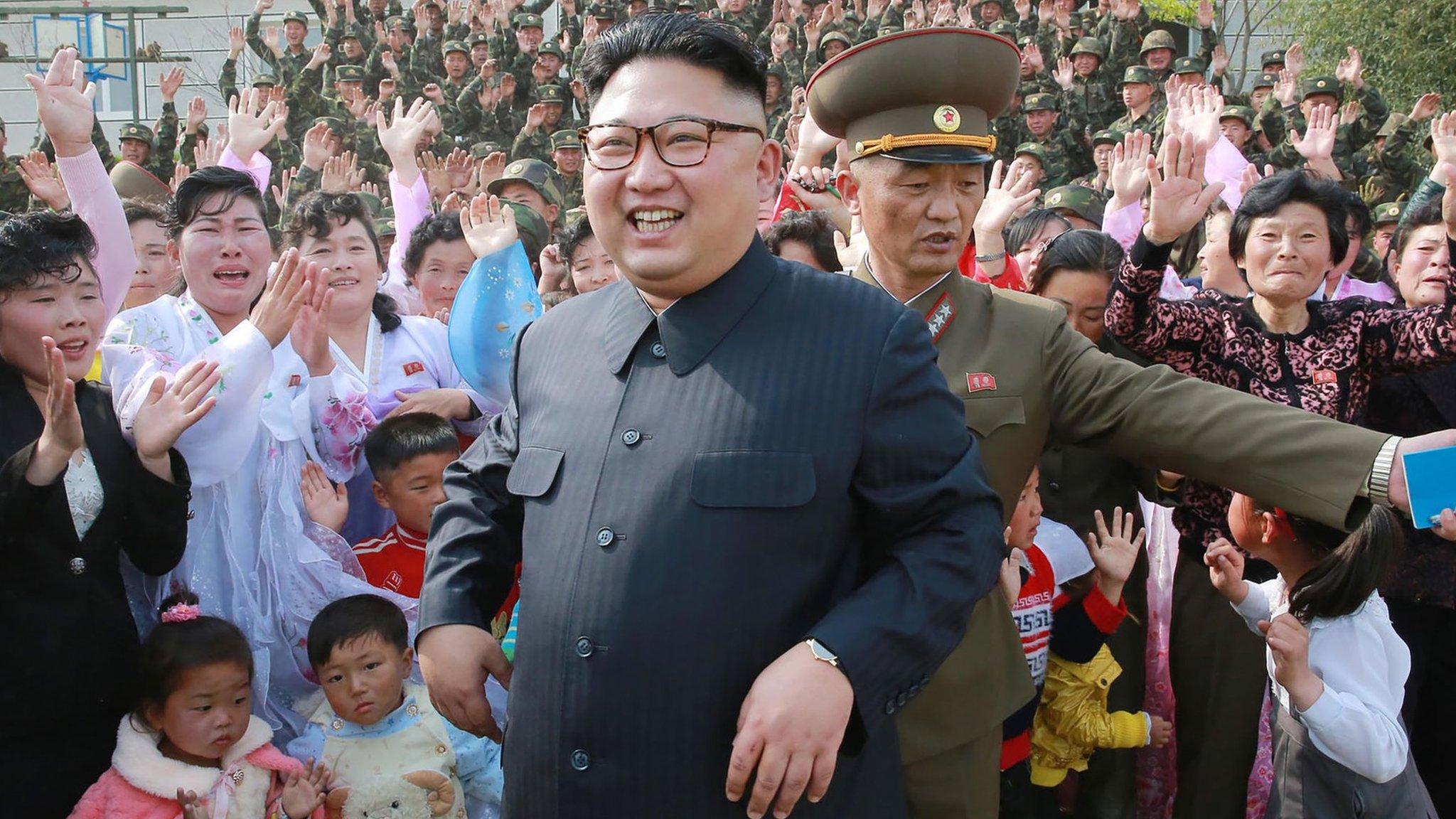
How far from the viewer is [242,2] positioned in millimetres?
20266

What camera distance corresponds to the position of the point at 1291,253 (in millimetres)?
2877

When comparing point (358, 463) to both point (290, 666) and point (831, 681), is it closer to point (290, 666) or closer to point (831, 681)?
point (290, 666)

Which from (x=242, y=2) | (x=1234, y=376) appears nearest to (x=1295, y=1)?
(x=1234, y=376)

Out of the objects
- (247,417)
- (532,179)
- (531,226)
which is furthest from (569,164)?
(247,417)

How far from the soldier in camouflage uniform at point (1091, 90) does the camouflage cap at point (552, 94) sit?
14.6 feet

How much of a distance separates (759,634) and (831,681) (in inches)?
5.1

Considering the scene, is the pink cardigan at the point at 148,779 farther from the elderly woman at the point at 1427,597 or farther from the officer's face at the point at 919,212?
the elderly woman at the point at 1427,597

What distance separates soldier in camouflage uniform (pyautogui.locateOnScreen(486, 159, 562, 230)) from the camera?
19.3 ft

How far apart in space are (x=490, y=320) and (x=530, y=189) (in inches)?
113

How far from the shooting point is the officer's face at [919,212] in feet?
7.39

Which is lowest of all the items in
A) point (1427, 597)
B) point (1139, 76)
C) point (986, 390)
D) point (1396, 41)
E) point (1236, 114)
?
point (1427, 597)

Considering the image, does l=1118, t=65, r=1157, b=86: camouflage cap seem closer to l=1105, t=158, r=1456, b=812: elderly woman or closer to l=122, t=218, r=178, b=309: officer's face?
l=1105, t=158, r=1456, b=812: elderly woman

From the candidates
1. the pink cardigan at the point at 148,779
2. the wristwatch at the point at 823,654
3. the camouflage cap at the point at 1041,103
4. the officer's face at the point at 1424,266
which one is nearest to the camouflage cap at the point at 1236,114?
the camouflage cap at the point at 1041,103

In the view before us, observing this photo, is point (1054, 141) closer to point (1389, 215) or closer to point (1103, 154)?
point (1103, 154)
